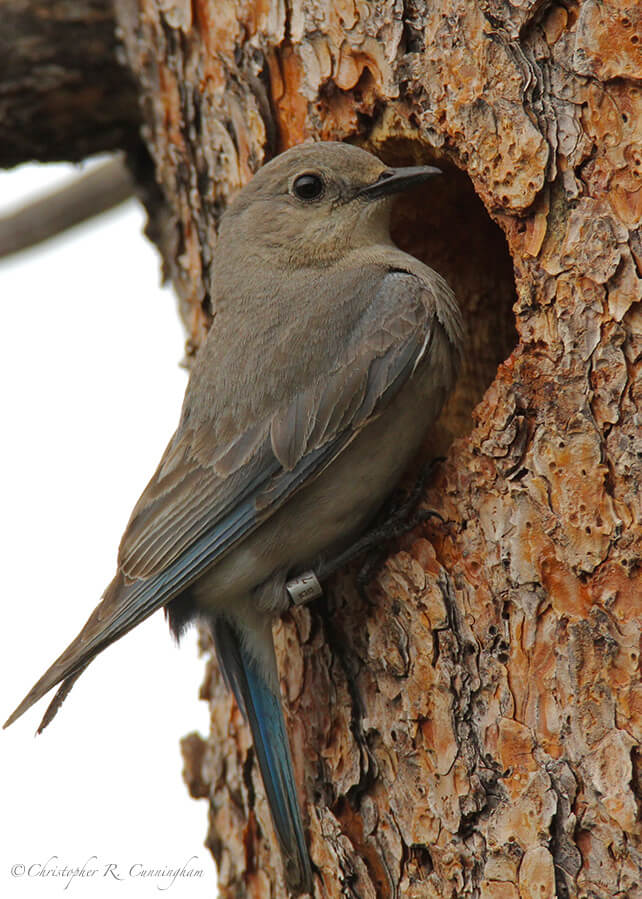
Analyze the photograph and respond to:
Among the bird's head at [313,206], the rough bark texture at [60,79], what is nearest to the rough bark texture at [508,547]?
the bird's head at [313,206]

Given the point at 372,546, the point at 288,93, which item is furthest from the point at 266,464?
the point at 288,93

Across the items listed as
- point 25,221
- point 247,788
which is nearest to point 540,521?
point 247,788

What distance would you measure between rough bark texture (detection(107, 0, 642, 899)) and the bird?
0.16 meters

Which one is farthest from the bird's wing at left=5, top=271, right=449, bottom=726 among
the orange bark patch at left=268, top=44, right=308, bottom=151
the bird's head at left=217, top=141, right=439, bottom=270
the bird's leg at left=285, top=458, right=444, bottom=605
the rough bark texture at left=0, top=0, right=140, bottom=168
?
the rough bark texture at left=0, top=0, right=140, bottom=168

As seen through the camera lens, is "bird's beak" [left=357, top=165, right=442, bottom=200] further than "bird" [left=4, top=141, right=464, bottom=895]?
Yes

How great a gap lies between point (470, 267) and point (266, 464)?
4.77 feet

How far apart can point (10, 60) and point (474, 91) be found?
7.82 ft

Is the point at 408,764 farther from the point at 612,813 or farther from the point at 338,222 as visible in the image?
the point at 338,222

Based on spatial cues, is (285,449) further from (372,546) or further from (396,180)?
(396,180)

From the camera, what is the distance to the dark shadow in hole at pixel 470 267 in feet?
14.9

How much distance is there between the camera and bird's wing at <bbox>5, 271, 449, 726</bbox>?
361 centimetres

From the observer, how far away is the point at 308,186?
4.07 meters

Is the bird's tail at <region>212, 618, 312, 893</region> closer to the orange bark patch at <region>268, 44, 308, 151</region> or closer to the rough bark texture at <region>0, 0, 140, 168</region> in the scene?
the orange bark patch at <region>268, 44, 308, 151</region>

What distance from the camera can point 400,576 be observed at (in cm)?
361
